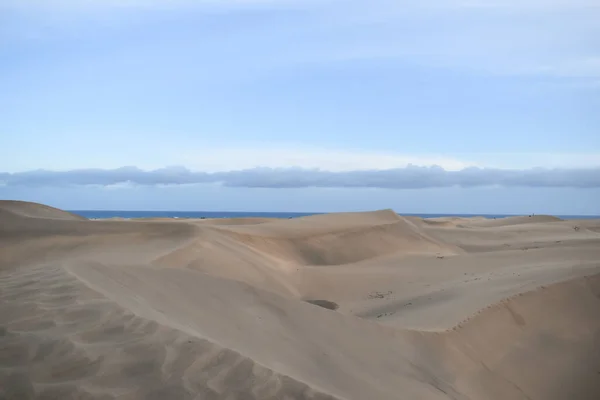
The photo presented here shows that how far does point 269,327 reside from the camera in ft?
15.6

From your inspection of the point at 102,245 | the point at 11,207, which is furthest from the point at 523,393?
the point at 11,207

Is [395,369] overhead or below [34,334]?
below

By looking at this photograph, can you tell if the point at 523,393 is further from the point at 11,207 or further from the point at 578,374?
the point at 11,207

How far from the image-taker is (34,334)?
12.0ft

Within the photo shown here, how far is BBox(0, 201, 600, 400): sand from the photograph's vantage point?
3.33 metres

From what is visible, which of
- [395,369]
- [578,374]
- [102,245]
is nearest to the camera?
[395,369]

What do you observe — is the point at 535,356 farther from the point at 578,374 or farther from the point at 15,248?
the point at 15,248

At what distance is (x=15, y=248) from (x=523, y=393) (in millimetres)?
8142

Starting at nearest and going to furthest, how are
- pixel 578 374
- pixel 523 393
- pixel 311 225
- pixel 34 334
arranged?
1. pixel 34 334
2. pixel 523 393
3. pixel 578 374
4. pixel 311 225

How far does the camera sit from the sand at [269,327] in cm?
333

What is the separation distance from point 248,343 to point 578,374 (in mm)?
3521

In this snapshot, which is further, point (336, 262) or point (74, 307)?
point (336, 262)

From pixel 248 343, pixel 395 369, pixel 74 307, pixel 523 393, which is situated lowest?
pixel 523 393

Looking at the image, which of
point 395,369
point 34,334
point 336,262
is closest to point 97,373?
point 34,334
